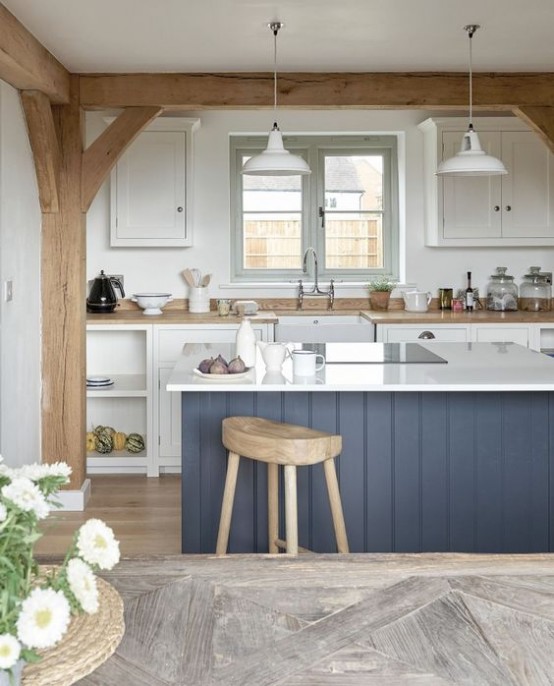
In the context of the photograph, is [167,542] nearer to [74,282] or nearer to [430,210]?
[74,282]

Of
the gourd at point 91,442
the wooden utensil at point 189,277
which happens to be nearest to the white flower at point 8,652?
the gourd at point 91,442

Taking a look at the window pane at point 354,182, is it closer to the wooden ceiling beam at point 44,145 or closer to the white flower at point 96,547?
the wooden ceiling beam at point 44,145

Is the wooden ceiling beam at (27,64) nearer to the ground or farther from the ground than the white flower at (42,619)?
farther from the ground

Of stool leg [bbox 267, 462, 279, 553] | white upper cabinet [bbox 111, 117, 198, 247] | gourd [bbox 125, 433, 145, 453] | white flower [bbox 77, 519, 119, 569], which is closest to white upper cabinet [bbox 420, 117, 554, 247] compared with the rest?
white upper cabinet [bbox 111, 117, 198, 247]

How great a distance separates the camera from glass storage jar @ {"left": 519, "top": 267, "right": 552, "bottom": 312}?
666cm

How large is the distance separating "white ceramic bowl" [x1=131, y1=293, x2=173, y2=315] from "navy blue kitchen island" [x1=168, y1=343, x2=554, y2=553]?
2577mm

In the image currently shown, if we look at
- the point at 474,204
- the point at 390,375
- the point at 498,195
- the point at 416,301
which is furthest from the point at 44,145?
the point at 498,195

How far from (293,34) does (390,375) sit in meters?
1.75

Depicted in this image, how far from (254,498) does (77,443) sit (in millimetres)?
1729

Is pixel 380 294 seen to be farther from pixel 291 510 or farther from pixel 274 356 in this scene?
pixel 291 510

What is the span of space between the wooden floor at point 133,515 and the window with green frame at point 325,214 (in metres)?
1.79

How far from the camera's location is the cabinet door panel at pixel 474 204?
644 centimetres

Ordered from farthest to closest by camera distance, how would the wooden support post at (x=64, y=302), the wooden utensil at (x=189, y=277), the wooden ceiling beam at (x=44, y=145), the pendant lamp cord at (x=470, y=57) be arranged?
1. the wooden utensil at (x=189, y=277)
2. the wooden support post at (x=64, y=302)
3. the wooden ceiling beam at (x=44, y=145)
4. the pendant lamp cord at (x=470, y=57)

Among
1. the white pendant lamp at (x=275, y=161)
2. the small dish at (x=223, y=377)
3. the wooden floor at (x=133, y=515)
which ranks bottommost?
the wooden floor at (x=133, y=515)
